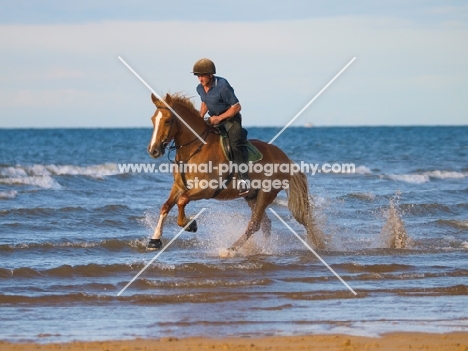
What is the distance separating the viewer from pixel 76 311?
8398mm

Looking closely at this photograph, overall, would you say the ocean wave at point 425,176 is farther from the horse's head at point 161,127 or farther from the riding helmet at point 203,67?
the horse's head at point 161,127

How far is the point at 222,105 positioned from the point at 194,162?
3.15 ft

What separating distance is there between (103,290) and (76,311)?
3.89ft

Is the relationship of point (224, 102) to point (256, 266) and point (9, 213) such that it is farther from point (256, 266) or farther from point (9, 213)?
point (9, 213)

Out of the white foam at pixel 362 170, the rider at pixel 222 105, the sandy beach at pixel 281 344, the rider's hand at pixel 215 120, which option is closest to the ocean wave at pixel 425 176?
Result: the white foam at pixel 362 170

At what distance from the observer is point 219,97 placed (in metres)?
11.2

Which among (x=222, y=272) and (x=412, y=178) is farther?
(x=412, y=178)

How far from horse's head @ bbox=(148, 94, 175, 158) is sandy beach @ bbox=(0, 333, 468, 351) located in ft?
10.9

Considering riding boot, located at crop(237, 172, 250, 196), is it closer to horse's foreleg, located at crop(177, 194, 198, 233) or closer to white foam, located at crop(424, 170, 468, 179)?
horse's foreleg, located at crop(177, 194, 198, 233)

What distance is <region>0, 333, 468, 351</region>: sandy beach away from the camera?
265 inches

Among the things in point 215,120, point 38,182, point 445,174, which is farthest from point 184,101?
point 445,174

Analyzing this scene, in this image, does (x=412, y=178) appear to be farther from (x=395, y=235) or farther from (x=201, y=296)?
(x=201, y=296)

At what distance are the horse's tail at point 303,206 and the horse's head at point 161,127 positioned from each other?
10.2 feet

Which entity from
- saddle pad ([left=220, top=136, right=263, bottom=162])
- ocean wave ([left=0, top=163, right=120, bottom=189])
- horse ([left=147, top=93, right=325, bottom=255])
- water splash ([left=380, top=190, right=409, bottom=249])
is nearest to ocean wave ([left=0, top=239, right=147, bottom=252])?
horse ([left=147, top=93, right=325, bottom=255])
